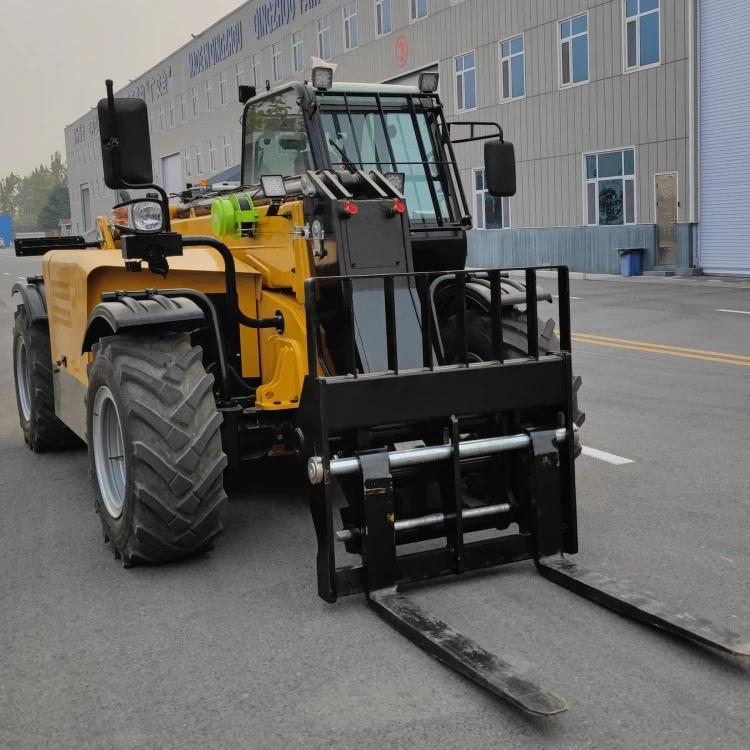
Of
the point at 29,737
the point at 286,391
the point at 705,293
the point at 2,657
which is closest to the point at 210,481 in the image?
the point at 286,391

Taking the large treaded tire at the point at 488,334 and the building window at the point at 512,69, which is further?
the building window at the point at 512,69

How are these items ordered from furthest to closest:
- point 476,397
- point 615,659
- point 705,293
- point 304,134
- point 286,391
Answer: point 705,293 → point 304,134 → point 286,391 → point 476,397 → point 615,659

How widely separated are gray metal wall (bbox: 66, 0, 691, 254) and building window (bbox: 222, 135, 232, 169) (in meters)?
14.3

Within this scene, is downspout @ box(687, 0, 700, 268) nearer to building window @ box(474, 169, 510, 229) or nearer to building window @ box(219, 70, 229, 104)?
building window @ box(474, 169, 510, 229)

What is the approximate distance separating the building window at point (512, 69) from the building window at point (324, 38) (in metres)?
13.0

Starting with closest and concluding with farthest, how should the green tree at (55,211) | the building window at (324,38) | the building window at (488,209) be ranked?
the building window at (488,209)
the building window at (324,38)
the green tree at (55,211)

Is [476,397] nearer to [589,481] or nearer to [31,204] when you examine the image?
[589,481]

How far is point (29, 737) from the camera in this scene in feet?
11.4

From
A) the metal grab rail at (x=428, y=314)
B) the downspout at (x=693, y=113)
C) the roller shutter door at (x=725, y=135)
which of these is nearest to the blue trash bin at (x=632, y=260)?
the downspout at (x=693, y=113)

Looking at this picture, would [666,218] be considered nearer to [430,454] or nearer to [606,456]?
[606,456]

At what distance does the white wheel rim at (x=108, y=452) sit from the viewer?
5.57 m

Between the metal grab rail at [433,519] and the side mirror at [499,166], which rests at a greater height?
the side mirror at [499,166]

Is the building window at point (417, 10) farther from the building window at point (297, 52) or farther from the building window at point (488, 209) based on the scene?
the building window at point (297, 52)

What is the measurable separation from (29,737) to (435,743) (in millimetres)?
1426
